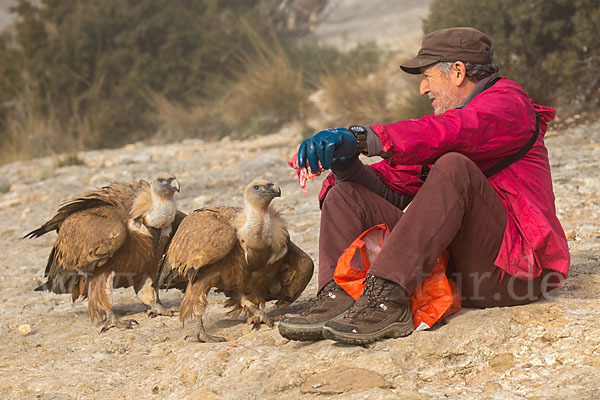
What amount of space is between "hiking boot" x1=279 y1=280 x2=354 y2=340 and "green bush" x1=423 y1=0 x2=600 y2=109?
689 cm

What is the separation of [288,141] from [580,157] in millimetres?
4801

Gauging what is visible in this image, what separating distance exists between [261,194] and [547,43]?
23.1ft

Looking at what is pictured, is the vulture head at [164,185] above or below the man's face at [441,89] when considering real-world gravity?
below

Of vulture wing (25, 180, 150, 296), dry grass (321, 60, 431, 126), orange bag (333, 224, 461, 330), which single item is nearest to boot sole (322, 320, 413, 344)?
orange bag (333, 224, 461, 330)

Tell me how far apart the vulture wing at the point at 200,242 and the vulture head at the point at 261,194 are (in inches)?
7.2

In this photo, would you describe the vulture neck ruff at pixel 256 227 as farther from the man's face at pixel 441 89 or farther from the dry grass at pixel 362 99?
the dry grass at pixel 362 99

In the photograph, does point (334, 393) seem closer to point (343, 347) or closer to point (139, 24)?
point (343, 347)

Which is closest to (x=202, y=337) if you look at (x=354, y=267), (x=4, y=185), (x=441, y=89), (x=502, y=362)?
(x=354, y=267)

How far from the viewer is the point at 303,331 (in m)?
3.14

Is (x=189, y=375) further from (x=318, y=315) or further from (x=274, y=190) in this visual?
(x=274, y=190)

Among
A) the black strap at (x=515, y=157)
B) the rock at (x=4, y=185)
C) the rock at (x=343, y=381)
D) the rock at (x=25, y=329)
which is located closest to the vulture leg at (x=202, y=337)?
the rock at (x=343, y=381)

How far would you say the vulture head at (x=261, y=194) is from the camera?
149 inches

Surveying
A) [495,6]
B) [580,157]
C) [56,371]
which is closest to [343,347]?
[56,371]

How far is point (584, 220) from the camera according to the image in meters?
5.25
